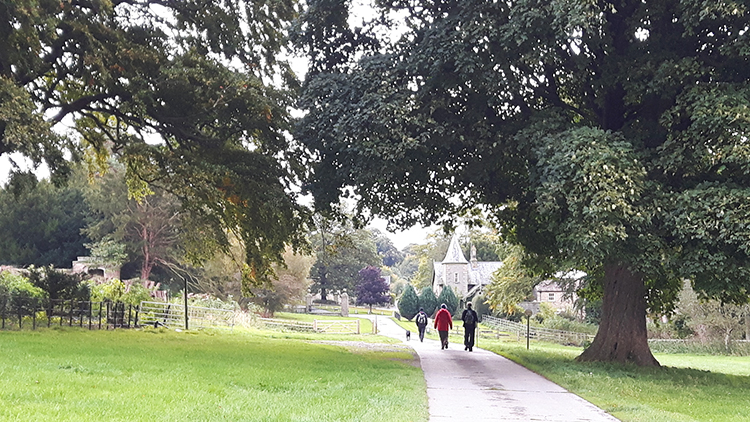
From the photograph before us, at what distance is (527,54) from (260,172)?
785 centimetres

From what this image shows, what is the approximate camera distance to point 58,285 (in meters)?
23.4

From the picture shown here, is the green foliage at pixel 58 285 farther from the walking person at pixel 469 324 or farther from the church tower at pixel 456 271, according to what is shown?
the church tower at pixel 456 271

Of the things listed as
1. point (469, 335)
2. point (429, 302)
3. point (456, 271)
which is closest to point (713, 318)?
point (469, 335)

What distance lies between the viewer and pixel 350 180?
17438mm

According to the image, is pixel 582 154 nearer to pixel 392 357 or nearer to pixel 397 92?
pixel 397 92

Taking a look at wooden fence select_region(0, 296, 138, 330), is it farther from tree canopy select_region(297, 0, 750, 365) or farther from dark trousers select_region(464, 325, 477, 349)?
dark trousers select_region(464, 325, 477, 349)

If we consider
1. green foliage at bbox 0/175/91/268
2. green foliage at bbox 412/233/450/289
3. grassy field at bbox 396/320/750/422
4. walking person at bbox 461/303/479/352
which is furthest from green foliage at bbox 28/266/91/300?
green foliage at bbox 412/233/450/289

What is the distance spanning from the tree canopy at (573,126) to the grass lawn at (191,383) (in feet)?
14.9

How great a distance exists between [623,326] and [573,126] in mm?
5992

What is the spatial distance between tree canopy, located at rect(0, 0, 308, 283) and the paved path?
6.79m

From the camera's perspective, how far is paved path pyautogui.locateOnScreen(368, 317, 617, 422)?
8.88 m

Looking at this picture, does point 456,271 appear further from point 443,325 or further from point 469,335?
point 469,335

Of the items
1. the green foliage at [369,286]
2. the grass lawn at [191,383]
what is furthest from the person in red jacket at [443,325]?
the green foliage at [369,286]

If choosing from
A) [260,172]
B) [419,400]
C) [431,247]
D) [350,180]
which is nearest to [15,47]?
[260,172]
